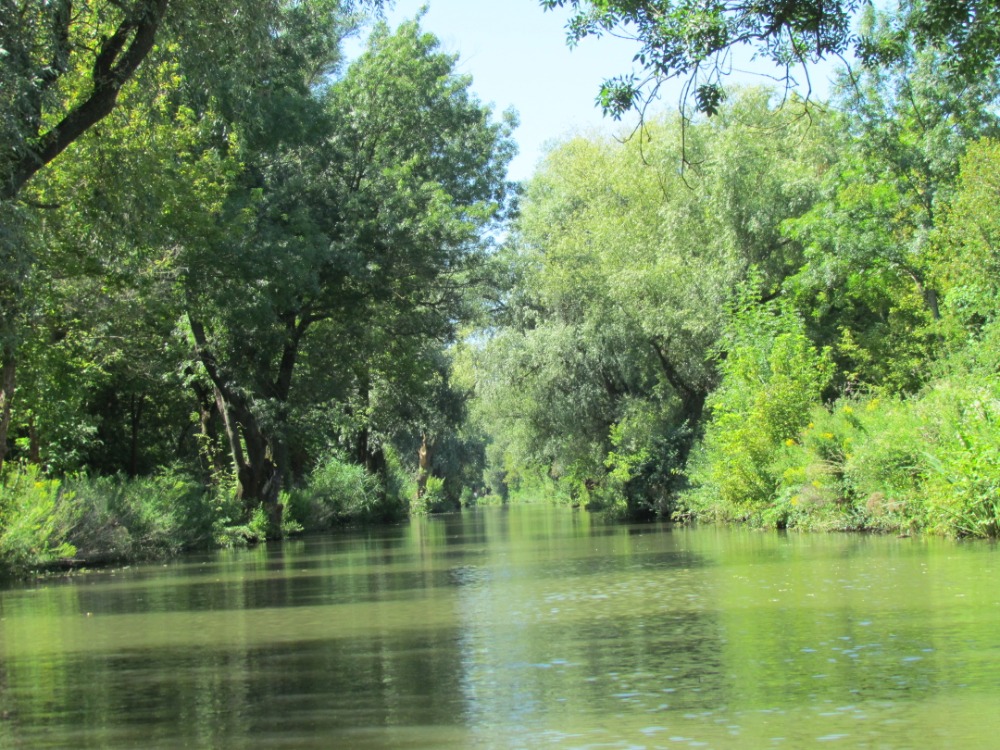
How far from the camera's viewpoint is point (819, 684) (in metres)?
7.98

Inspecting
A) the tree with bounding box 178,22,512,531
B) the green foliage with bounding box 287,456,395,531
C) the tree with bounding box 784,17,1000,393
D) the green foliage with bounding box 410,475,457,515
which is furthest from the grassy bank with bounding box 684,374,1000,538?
the green foliage with bounding box 410,475,457,515

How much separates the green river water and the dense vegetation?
4.94m

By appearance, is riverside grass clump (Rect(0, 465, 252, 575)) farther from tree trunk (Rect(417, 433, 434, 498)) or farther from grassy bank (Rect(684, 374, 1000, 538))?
tree trunk (Rect(417, 433, 434, 498))

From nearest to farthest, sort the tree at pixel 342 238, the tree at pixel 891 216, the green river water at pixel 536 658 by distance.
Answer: the green river water at pixel 536 658
the tree at pixel 342 238
the tree at pixel 891 216

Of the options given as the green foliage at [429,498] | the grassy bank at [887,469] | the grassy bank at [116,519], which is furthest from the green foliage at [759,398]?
the green foliage at [429,498]

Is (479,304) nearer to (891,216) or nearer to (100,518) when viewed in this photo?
(891,216)

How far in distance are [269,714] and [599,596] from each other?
7.06 m

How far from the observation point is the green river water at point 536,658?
713 centimetres

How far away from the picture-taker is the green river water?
7.13 meters

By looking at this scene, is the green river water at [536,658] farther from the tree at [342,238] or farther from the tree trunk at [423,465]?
the tree trunk at [423,465]

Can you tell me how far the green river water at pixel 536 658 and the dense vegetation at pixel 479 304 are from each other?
4942 millimetres

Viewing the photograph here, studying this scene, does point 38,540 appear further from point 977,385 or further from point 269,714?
point 977,385

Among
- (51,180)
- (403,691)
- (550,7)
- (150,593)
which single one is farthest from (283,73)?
(403,691)

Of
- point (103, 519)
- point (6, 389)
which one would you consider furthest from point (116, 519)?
point (6, 389)
